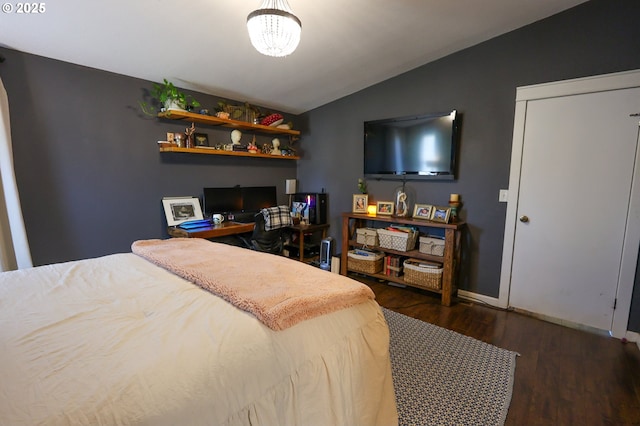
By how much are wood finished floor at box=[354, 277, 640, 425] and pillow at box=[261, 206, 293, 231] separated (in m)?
1.38

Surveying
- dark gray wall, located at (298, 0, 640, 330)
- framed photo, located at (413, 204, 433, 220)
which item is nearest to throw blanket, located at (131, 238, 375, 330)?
framed photo, located at (413, 204, 433, 220)

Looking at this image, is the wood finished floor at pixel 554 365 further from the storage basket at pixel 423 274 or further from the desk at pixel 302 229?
the desk at pixel 302 229

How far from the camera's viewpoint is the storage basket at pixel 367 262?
3299 mm

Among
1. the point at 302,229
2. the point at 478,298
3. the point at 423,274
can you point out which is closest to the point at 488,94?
the point at 423,274

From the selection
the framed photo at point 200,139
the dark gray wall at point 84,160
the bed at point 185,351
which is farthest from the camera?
the framed photo at point 200,139

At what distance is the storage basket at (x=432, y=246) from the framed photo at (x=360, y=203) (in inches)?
33.8

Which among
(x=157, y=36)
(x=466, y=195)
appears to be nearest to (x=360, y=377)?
(x=466, y=195)

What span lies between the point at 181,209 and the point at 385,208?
2348mm

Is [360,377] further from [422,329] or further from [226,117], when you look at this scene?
[226,117]

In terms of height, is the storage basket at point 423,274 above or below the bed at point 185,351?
below

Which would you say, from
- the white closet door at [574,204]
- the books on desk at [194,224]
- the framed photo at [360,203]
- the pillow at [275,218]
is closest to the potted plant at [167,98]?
the books on desk at [194,224]

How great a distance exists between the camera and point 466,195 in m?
2.95

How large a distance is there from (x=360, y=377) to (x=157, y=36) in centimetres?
264

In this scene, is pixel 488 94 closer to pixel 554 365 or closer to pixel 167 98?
pixel 554 365
